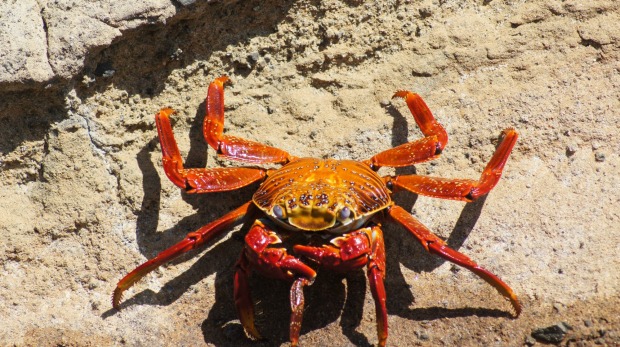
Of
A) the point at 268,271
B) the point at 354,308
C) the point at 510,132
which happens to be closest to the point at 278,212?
the point at 268,271

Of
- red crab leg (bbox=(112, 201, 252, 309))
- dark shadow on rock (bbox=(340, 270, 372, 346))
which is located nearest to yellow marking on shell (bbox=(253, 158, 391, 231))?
red crab leg (bbox=(112, 201, 252, 309))

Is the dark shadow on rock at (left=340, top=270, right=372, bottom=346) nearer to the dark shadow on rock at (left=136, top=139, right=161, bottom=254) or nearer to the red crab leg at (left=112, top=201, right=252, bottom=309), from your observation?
the red crab leg at (left=112, top=201, right=252, bottom=309)

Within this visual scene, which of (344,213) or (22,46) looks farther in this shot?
(22,46)

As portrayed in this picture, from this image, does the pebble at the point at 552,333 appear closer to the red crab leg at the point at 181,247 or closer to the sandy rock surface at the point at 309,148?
the sandy rock surface at the point at 309,148

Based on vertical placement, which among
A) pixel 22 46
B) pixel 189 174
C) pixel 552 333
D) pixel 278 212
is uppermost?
pixel 22 46

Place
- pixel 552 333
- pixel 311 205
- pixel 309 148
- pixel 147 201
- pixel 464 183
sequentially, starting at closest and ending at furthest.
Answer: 1. pixel 311 205
2. pixel 552 333
3. pixel 464 183
4. pixel 147 201
5. pixel 309 148

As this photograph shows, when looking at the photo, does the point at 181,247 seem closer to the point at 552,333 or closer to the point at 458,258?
the point at 458,258

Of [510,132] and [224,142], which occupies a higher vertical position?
[224,142]

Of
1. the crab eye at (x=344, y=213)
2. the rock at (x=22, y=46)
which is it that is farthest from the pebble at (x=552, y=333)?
the rock at (x=22, y=46)
